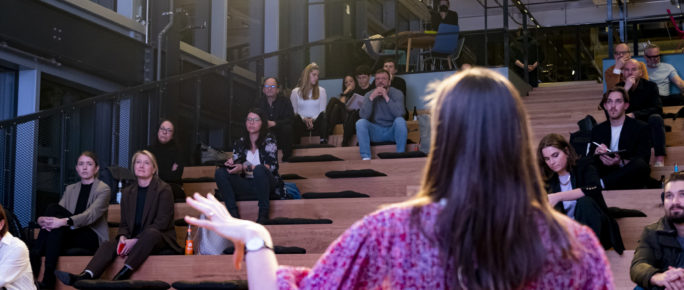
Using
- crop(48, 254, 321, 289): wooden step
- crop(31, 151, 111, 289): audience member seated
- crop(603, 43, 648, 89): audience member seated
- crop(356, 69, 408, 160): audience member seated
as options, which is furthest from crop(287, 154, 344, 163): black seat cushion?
crop(603, 43, 648, 89): audience member seated

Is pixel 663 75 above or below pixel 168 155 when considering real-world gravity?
above

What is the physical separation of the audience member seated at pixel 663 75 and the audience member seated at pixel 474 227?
23.5 feet

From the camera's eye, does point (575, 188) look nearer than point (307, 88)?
Yes

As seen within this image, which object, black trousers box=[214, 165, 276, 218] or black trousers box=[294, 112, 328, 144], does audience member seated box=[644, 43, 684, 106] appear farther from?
black trousers box=[214, 165, 276, 218]

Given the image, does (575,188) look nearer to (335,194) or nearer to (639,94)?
(335,194)


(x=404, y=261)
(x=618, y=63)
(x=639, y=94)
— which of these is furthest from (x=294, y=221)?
(x=404, y=261)

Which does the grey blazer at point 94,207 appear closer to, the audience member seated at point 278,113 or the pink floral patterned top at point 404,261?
the audience member seated at point 278,113

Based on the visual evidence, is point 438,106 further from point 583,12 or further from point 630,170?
point 583,12

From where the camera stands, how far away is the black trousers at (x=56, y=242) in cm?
554

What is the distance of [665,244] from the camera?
382cm

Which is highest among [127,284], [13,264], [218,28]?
[218,28]

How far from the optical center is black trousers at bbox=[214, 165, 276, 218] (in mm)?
5902

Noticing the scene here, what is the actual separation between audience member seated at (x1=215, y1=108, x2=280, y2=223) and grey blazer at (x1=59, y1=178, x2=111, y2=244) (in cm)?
78

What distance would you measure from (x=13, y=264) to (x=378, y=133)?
3653mm
